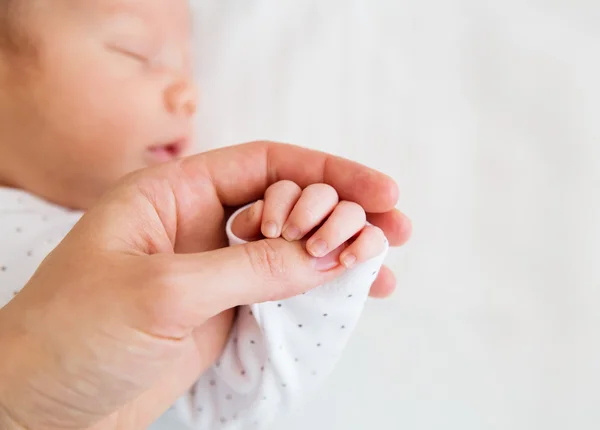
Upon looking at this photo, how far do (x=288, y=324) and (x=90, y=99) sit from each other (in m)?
0.50

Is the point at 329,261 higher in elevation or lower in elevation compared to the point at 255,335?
higher

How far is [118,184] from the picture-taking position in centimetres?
73

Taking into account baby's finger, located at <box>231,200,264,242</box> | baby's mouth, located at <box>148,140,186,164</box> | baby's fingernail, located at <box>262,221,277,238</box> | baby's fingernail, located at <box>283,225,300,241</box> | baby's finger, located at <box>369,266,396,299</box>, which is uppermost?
baby's fingernail, located at <box>283,225,300,241</box>

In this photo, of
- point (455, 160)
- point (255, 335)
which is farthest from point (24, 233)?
point (455, 160)

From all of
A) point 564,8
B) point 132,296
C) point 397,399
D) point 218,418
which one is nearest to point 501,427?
point 397,399

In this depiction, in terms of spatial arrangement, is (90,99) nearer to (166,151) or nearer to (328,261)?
(166,151)

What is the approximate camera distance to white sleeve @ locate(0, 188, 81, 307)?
88cm

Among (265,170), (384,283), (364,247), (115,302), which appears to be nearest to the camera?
(115,302)

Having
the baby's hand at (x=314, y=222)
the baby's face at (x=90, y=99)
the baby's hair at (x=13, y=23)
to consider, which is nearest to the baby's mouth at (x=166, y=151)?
the baby's face at (x=90, y=99)

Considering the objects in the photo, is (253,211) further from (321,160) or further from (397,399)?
(397,399)

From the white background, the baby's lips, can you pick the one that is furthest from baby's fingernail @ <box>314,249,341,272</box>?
the white background

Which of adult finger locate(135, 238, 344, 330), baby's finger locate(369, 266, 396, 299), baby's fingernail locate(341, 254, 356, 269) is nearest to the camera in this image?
adult finger locate(135, 238, 344, 330)

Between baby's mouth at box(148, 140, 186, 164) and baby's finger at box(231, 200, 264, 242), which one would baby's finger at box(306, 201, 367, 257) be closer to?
baby's finger at box(231, 200, 264, 242)

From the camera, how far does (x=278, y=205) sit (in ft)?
2.35
